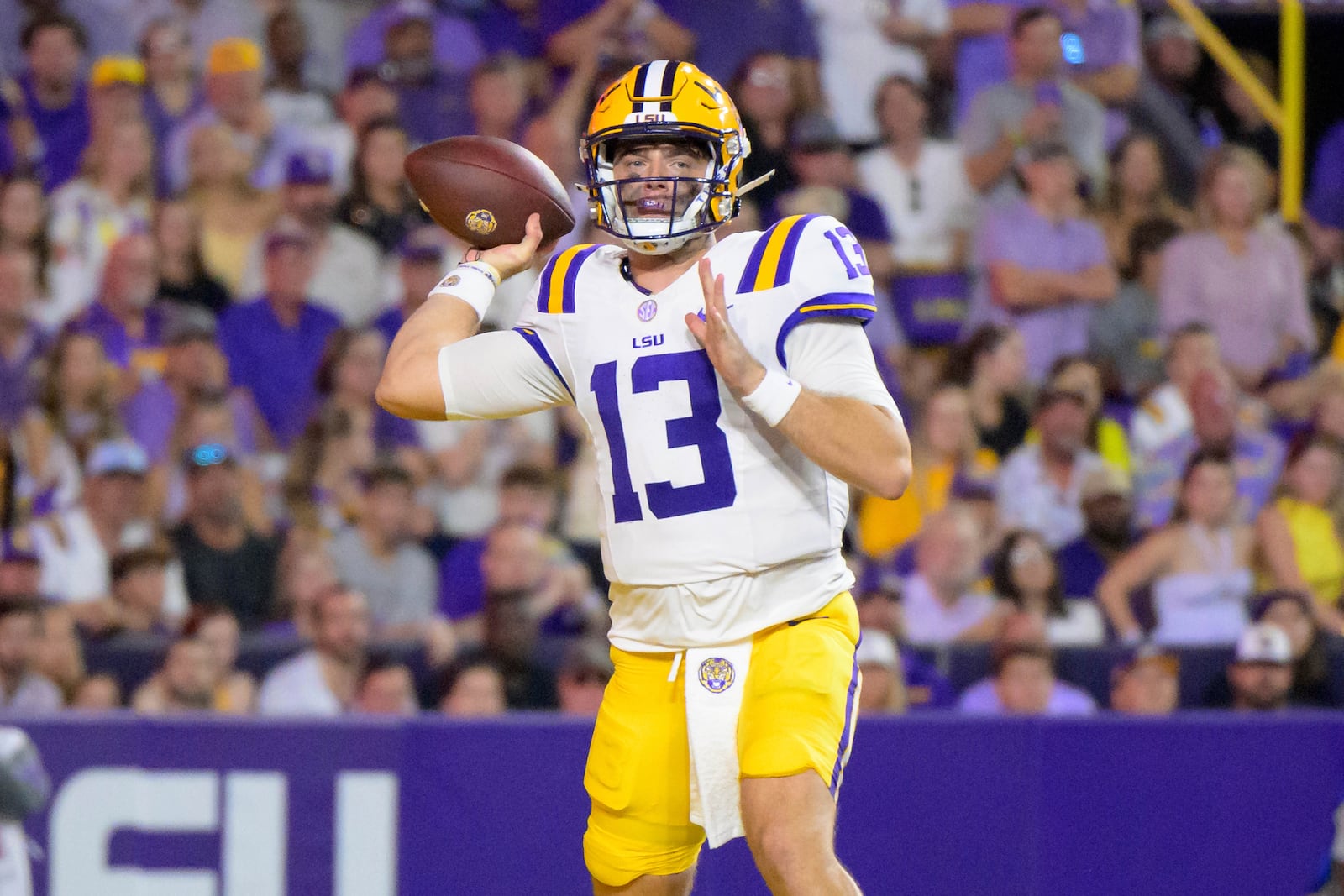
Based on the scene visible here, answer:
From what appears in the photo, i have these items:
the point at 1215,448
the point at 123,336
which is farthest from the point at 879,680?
the point at 123,336

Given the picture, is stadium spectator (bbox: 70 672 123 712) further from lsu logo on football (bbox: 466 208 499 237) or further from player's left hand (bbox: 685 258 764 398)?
player's left hand (bbox: 685 258 764 398)

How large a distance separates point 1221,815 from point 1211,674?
45.5 inches

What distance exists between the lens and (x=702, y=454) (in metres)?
3.81

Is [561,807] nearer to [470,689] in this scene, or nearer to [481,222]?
[470,689]

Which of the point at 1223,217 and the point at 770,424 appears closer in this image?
the point at 770,424

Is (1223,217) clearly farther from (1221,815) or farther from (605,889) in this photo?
(605,889)

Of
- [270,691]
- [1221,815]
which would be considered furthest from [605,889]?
[270,691]

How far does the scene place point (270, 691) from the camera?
20.9 feet

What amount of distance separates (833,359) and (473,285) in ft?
2.88

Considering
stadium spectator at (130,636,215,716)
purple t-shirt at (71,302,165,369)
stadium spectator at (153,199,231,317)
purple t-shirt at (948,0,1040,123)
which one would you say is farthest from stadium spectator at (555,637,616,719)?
purple t-shirt at (948,0,1040,123)

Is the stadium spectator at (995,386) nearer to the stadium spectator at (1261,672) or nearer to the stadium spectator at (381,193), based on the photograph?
the stadium spectator at (1261,672)

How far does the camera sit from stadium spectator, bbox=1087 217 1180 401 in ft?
27.3

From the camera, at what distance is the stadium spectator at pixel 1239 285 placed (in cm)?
840

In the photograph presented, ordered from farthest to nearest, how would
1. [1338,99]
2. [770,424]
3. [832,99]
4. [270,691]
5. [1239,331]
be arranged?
[1338,99] < [832,99] < [1239,331] < [270,691] < [770,424]
